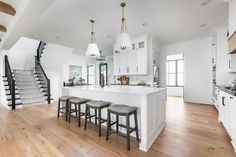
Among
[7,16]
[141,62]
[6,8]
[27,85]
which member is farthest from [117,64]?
[6,8]

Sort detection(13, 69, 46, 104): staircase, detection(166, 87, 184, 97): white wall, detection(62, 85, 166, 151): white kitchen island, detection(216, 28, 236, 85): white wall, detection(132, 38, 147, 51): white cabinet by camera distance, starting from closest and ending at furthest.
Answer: detection(62, 85, 166, 151): white kitchen island, detection(216, 28, 236, 85): white wall, detection(132, 38, 147, 51): white cabinet, detection(13, 69, 46, 104): staircase, detection(166, 87, 184, 97): white wall

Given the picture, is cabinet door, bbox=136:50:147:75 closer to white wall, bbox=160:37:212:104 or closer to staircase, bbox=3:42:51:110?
white wall, bbox=160:37:212:104

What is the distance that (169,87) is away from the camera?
25.7 ft

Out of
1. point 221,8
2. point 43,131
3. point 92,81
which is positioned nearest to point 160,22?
point 221,8

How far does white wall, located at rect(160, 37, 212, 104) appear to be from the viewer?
5434 mm

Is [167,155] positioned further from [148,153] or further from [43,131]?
[43,131]

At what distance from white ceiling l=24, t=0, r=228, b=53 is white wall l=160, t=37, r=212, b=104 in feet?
2.37

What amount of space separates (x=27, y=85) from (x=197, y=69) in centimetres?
800

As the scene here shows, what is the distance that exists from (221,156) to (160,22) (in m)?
3.55

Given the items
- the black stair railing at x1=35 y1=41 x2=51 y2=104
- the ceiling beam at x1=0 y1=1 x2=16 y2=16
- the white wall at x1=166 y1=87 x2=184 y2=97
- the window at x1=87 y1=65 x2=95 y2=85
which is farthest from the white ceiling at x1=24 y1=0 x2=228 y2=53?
the window at x1=87 y1=65 x2=95 y2=85

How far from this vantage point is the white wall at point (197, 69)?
5.43 m

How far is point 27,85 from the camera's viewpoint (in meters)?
6.16

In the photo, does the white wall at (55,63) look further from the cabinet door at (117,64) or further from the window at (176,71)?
the window at (176,71)

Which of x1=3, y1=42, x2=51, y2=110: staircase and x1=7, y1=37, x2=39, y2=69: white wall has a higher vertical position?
x1=7, y1=37, x2=39, y2=69: white wall
